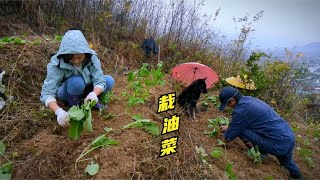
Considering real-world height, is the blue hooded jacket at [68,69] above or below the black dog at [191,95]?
above

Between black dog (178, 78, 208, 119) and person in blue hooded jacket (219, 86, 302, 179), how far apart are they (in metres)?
0.58

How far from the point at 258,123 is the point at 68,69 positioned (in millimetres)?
2222

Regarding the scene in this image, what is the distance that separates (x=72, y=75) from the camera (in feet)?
8.69

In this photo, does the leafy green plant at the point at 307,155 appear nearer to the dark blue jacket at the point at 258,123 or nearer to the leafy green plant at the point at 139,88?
the dark blue jacket at the point at 258,123

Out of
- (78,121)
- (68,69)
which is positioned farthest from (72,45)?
(78,121)

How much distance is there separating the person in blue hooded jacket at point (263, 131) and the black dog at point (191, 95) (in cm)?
58

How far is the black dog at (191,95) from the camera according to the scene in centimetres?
385

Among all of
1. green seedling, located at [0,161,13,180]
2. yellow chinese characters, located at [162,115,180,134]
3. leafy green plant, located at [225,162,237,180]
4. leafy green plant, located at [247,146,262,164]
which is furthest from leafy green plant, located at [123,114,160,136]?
leafy green plant, located at [247,146,262,164]

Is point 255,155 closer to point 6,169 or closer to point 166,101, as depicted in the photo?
point 166,101

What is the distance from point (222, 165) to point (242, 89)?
8.12 feet

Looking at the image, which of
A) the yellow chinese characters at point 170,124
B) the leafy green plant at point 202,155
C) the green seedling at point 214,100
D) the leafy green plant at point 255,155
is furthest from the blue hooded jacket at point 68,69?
the green seedling at point 214,100

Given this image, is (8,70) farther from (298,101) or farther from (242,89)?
(298,101)

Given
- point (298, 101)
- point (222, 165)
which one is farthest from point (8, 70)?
point (298, 101)

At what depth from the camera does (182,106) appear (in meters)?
3.98
